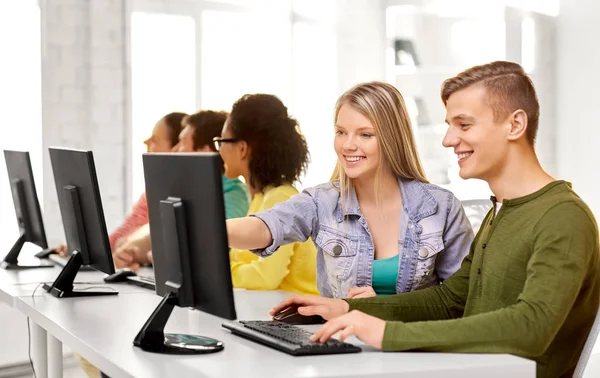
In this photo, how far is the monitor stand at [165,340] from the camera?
188 centimetres

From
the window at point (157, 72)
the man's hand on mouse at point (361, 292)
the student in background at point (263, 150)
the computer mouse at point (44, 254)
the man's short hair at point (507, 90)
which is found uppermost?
the window at point (157, 72)

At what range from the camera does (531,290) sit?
5.74ft

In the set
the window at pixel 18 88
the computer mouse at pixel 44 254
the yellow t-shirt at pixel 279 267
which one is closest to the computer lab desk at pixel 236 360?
the yellow t-shirt at pixel 279 267

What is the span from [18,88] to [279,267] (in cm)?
240

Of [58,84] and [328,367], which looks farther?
[58,84]

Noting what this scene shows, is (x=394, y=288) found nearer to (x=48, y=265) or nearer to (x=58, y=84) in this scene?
(x=48, y=265)

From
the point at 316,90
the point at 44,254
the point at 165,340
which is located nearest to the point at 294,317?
the point at 165,340

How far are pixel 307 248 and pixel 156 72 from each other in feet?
8.29

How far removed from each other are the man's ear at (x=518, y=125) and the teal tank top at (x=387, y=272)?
2.15ft

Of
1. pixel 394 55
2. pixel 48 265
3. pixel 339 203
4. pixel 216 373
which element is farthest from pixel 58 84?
pixel 216 373

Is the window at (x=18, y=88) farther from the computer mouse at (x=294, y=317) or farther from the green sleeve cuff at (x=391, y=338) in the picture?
the green sleeve cuff at (x=391, y=338)

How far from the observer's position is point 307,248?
10.1ft

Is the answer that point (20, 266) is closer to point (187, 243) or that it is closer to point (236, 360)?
point (187, 243)

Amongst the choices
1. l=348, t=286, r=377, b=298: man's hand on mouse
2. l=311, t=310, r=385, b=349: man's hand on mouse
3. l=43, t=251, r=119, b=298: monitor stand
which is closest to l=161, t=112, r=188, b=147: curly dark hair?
l=43, t=251, r=119, b=298: monitor stand
